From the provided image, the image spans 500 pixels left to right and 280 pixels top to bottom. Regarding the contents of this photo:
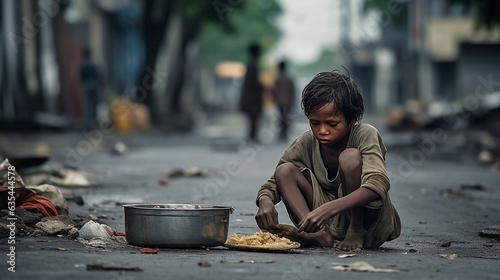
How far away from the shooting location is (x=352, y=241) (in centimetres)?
551

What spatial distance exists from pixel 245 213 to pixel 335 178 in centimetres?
220

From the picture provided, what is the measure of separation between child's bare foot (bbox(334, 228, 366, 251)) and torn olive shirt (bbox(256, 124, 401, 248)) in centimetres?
8

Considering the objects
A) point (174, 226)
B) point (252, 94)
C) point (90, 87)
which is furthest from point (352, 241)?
point (90, 87)

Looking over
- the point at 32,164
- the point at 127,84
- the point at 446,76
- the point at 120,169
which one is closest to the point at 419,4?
the point at 446,76

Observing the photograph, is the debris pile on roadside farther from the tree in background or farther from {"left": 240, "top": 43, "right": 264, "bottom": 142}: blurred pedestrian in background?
the tree in background

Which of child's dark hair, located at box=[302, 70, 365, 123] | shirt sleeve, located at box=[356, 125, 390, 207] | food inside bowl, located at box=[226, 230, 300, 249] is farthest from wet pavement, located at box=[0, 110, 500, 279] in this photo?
child's dark hair, located at box=[302, 70, 365, 123]

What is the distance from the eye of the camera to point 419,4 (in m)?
47.4

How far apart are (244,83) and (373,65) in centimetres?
5739

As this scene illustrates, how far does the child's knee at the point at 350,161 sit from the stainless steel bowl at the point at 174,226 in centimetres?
74

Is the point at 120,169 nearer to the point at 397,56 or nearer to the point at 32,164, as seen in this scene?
the point at 32,164

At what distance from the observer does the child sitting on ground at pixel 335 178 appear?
5.38m

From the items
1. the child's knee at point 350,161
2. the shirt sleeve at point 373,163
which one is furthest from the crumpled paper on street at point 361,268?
the child's knee at point 350,161

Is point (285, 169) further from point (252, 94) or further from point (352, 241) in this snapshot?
point (252, 94)

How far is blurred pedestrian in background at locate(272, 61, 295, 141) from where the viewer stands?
2286 cm
